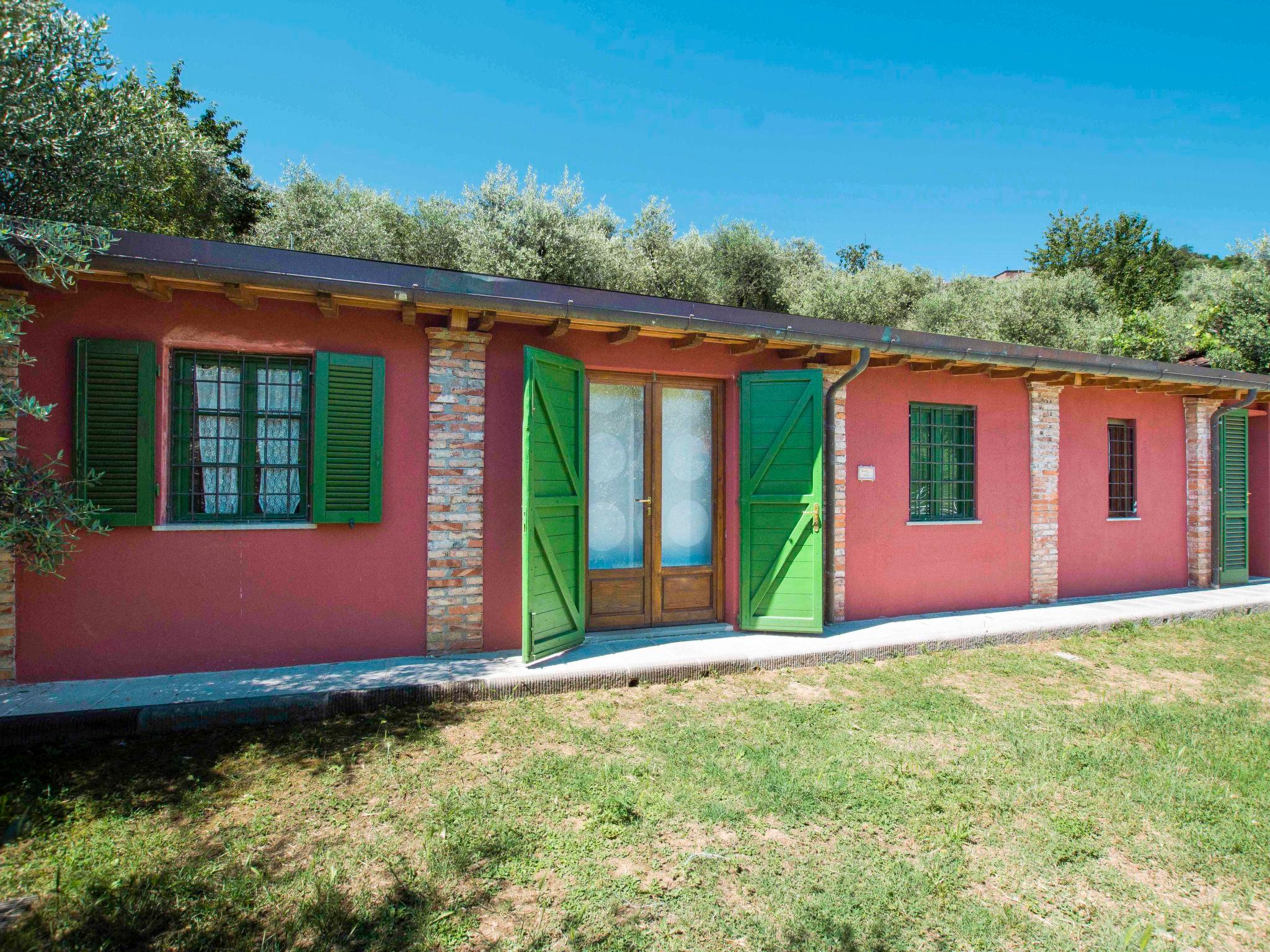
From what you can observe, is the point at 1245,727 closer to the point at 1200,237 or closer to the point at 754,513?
the point at 754,513

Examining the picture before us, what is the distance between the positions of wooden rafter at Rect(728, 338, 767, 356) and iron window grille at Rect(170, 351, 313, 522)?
11.9ft

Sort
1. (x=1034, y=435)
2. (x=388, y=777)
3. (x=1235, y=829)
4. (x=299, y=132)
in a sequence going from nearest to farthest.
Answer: (x=1235, y=829)
(x=388, y=777)
(x=1034, y=435)
(x=299, y=132)

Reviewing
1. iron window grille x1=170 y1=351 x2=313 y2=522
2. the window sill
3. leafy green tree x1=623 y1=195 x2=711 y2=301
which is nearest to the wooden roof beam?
iron window grille x1=170 y1=351 x2=313 y2=522

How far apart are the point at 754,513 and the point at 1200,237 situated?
33.3 m

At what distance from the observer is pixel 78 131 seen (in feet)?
29.2

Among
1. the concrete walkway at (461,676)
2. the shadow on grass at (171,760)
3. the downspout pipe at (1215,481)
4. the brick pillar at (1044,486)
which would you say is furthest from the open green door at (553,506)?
the downspout pipe at (1215,481)

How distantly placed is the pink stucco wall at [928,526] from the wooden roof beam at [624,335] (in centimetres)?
253

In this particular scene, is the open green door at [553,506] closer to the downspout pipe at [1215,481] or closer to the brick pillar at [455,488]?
the brick pillar at [455,488]

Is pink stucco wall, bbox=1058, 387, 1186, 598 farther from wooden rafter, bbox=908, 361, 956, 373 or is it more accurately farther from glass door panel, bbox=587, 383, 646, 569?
glass door panel, bbox=587, 383, 646, 569

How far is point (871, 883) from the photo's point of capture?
2662mm

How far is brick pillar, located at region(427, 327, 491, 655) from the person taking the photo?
210 inches

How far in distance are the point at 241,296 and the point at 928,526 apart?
21.7ft

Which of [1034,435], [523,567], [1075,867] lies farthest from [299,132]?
[1075,867]

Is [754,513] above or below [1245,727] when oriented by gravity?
above
